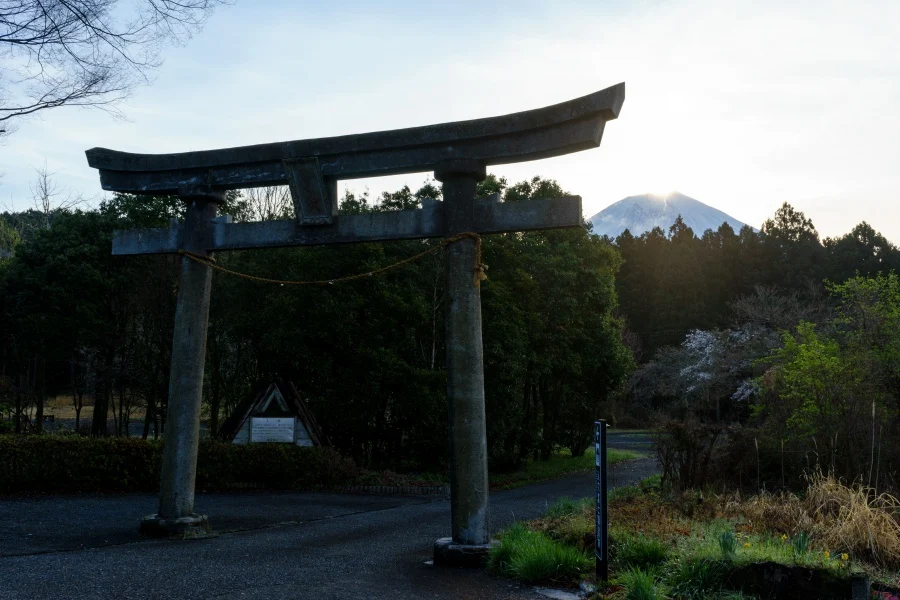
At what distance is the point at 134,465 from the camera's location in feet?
46.7

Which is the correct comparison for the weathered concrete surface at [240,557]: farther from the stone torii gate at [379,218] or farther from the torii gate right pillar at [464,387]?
the stone torii gate at [379,218]

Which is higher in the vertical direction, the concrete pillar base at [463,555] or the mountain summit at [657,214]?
the mountain summit at [657,214]

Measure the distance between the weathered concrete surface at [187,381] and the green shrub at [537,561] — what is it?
390cm

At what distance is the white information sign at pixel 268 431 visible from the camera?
57.4 ft

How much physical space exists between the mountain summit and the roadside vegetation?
137 m

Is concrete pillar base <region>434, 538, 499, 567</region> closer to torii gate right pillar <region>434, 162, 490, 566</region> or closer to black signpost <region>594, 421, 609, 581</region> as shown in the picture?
torii gate right pillar <region>434, 162, 490, 566</region>

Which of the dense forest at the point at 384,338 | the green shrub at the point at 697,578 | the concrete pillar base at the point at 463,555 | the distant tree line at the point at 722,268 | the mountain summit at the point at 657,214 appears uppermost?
the mountain summit at the point at 657,214

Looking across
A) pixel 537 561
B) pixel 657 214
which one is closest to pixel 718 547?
pixel 537 561

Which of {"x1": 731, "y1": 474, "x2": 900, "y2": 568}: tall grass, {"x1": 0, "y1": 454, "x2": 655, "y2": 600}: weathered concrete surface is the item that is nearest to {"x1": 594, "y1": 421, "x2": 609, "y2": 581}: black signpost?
{"x1": 0, "y1": 454, "x2": 655, "y2": 600}: weathered concrete surface

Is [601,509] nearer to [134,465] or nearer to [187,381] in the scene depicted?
[187,381]

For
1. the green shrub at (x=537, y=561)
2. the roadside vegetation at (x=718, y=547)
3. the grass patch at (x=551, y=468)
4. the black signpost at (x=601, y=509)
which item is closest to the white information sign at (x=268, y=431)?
the grass patch at (x=551, y=468)

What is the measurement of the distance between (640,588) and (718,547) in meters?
1.03

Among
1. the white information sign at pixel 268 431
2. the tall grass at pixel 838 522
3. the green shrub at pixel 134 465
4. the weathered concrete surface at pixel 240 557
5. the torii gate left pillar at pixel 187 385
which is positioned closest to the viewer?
the weathered concrete surface at pixel 240 557

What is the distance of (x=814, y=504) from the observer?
26.4ft
